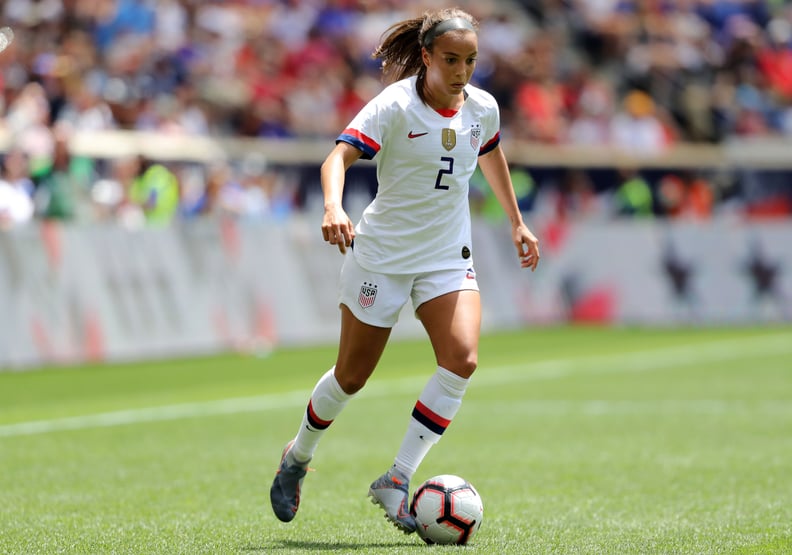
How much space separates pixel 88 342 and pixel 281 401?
3822mm

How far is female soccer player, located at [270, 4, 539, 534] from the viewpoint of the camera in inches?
275

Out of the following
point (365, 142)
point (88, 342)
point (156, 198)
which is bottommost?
point (88, 342)

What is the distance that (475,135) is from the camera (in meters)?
7.25

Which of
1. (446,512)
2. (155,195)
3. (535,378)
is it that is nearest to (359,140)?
(446,512)

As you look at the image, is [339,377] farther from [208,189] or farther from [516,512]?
[208,189]

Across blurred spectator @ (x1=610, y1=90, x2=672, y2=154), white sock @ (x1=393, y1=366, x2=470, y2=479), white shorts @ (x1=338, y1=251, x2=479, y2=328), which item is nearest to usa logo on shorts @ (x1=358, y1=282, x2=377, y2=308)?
white shorts @ (x1=338, y1=251, x2=479, y2=328)

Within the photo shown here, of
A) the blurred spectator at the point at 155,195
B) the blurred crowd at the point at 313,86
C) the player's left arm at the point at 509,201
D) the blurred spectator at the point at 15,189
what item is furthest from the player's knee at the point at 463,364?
the blurred spectator at the point at 155,195

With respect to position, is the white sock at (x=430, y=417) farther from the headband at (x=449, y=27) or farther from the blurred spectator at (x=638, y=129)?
the blurred spectator at (x=638, y=129)

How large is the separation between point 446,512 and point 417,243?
1.39 meters

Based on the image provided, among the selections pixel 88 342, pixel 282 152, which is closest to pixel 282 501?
pixel 88 342

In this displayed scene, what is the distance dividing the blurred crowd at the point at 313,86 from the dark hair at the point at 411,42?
9.83 meters

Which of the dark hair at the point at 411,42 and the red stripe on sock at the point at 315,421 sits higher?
the dark hair at the point at 411,42

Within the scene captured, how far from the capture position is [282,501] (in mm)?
7223

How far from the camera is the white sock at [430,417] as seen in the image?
7.07 metres
